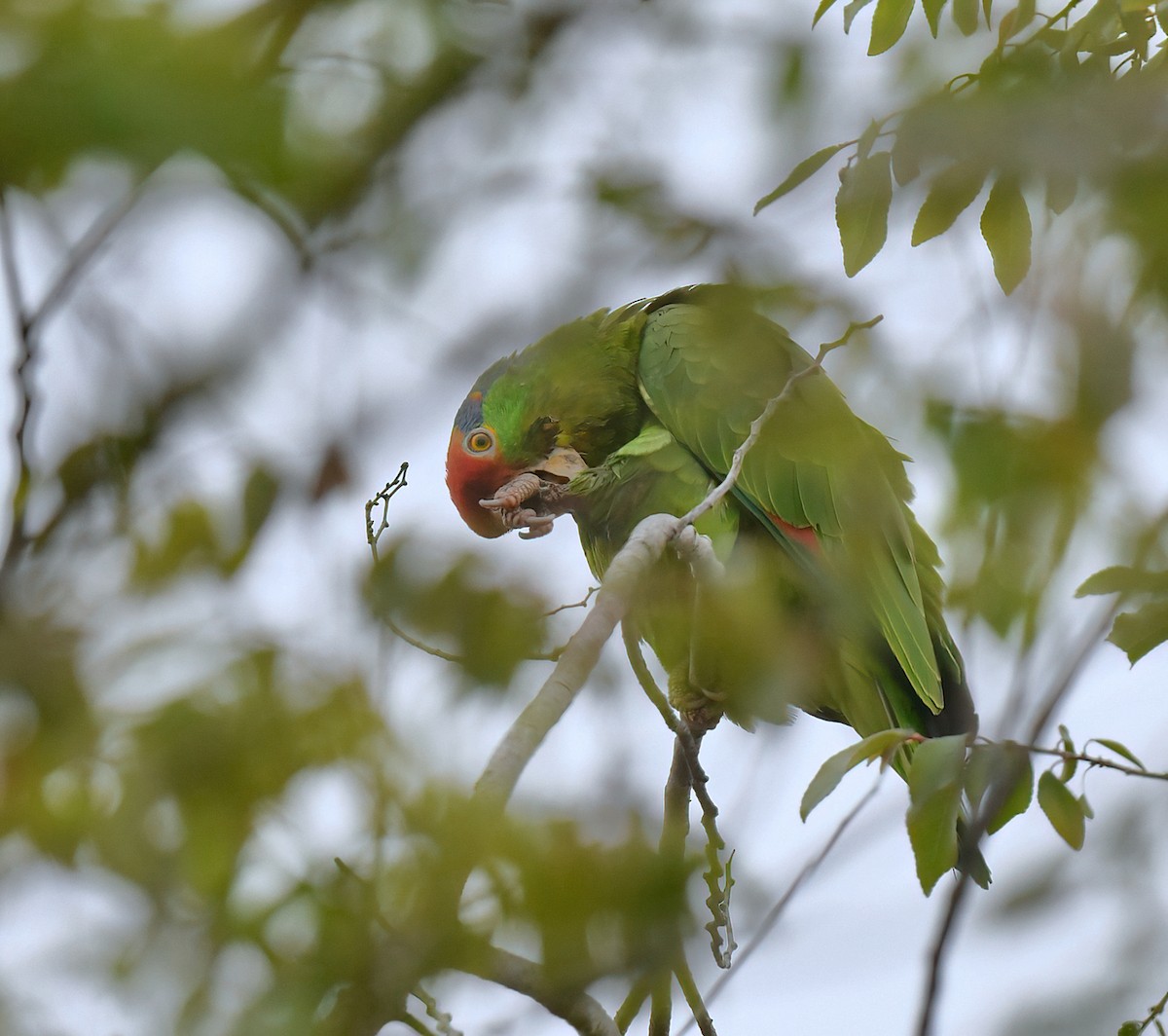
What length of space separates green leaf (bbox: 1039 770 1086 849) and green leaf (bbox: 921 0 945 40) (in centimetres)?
108

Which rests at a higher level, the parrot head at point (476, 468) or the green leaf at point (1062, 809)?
the parrot head at point (476, 468)

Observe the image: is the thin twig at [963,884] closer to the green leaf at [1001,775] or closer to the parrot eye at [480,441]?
the green leaf at [1001,775]

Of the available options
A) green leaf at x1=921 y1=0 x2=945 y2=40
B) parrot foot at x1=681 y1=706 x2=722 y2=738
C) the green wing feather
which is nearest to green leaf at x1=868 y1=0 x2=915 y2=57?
green leaf at x1=921 y1=0 x2=945 y2=40

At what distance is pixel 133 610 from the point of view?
3.71 ft

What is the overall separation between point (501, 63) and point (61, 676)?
58 centimetres

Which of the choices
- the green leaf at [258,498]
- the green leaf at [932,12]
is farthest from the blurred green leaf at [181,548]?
the green leaf at [932,12]

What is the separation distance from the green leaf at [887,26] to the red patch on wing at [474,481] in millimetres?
1853

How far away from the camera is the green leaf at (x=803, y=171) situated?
46.4 inches

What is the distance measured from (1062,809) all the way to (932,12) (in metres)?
1.16

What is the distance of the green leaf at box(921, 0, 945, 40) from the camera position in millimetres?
1818

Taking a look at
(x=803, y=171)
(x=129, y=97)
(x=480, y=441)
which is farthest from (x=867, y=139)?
(x=480, y=441)

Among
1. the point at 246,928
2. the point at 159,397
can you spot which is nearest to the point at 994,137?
the point at 159,397

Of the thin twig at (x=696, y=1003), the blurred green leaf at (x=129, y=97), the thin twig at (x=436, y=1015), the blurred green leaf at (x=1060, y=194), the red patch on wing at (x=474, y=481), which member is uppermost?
the red patch on wing at (x=474, y=481)

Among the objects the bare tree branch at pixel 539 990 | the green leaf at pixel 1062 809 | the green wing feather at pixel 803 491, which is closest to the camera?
the bare tree branch at pixel 539 990
